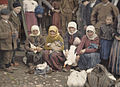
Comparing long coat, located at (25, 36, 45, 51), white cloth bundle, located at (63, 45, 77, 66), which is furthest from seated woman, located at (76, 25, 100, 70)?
long coat, located at (25, 36, 45, 51)

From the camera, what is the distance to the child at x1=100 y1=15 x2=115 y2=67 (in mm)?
5445

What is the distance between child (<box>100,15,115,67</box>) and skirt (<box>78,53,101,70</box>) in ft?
0.51

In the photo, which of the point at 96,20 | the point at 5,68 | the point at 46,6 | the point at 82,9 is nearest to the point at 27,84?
the point at 5,68

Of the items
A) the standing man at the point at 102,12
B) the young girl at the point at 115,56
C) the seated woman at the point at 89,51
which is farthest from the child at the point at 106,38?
the standing man at the point at 102,12

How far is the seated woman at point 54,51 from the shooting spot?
5793 mm

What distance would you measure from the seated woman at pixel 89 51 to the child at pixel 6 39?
5.65 feet

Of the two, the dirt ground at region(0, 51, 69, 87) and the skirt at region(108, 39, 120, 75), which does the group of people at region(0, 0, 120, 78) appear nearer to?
the skirt at region(108, 39, 120, 75)

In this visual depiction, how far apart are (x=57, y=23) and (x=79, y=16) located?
877 millimetres

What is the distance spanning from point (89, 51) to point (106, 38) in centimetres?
54

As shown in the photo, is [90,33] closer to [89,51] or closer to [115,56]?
[89,51]

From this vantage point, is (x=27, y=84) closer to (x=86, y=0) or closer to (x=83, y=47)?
(x=83, y=47)

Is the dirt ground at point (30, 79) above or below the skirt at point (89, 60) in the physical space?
below

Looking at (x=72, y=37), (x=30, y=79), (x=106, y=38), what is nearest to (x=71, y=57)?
(x=72, y=37)

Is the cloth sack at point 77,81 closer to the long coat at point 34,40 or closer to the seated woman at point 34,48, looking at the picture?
the seated woman at point 34,48
